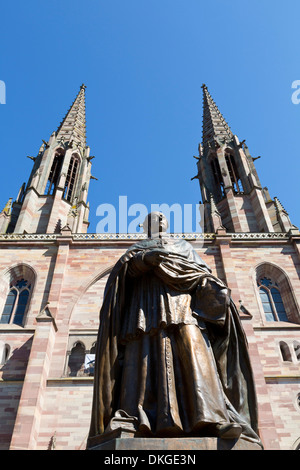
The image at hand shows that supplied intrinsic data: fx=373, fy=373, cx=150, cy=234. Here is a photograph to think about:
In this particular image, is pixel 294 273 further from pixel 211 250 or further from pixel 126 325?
pixel 126 325

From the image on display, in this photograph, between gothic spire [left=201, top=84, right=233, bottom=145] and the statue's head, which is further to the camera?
gothic spire [left=201, top=84, right=233, bottom=145]

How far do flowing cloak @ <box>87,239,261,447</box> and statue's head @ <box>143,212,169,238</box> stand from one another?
507 millimetres

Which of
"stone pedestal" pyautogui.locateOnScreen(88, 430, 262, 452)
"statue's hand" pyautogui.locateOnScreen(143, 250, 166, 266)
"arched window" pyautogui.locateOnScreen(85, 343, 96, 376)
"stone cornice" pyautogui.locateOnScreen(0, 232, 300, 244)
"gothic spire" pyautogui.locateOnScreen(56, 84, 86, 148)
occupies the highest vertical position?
"gothic spire" pyautogui.locateOnScreen(56, 84, 86, 148)

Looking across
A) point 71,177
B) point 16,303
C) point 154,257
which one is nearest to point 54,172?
point 71,177

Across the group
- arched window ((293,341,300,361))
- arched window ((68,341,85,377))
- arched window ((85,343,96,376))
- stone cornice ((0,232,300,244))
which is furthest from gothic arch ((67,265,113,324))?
arched window ((293,341,300,361))

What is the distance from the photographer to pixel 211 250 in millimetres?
16844

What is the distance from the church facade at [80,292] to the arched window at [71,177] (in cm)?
14

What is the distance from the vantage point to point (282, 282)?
52.4 ft

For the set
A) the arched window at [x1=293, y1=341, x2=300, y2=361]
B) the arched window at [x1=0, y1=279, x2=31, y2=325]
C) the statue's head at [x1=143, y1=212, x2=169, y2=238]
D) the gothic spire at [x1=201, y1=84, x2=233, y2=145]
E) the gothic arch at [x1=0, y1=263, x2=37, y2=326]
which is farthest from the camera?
the gothic spire at [x1=201, y1=84, x2=233, y2=145]

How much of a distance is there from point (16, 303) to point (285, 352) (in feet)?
35.5

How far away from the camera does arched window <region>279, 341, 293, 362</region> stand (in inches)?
526

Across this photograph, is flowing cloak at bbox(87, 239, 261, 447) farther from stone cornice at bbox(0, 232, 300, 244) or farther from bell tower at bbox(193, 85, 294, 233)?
bell tower at bbox(193, 85, 294, 233)

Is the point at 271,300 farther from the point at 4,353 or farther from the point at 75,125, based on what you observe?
the point at 75,125

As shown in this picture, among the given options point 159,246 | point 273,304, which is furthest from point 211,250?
point 159,246
